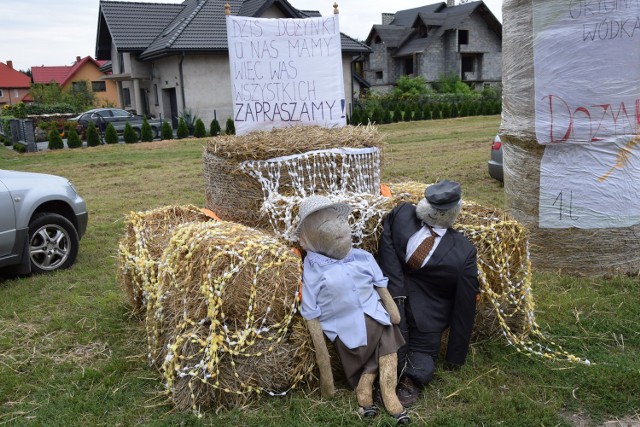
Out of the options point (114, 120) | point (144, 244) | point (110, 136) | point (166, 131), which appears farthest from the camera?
point (114, 120)

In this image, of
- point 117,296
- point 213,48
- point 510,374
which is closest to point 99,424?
point 117,296

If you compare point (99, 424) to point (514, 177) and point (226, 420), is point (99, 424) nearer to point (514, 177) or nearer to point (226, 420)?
point (226, 420)

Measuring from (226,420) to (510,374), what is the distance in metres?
1.78

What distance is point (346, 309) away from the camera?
3.41m

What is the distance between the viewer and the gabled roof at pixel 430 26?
144ft

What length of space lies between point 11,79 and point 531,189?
243 feet

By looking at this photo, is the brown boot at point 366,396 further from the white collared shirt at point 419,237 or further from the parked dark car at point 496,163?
the parked dark car at point 496,163

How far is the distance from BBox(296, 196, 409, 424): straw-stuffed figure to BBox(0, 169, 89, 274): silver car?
338cm

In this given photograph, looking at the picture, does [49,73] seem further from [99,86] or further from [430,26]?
[430,26]

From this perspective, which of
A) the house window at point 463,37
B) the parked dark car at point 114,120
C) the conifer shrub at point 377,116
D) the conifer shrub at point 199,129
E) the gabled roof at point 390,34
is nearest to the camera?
the conifer shrub at point 199,129

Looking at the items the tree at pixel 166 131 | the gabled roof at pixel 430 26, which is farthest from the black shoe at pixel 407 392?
the gabled roof at pixel 430 26

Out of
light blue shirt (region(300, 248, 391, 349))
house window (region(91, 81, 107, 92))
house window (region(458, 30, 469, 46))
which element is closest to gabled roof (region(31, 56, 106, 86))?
house window (region(91, 81, 107, 92))

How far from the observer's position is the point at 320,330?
339 cm

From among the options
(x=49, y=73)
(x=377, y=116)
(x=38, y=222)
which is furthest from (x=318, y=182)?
(x=49, y=73)
